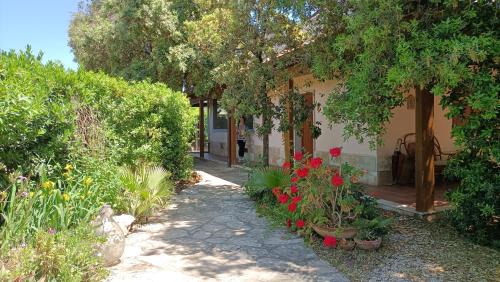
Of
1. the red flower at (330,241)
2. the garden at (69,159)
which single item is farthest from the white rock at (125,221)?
the red flower at (330,241)

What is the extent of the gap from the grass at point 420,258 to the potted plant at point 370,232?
0.29 feet

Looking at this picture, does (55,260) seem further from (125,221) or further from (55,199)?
(125,221)

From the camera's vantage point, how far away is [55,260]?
3609 millimetres

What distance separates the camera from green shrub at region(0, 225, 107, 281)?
3.40 metres

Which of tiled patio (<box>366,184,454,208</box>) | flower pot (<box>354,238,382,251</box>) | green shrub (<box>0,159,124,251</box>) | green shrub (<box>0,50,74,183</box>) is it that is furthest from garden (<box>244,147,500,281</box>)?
green shrub (<box>0,50,74,183</box>)

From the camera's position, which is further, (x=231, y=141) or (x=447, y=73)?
(x=231, y=141)

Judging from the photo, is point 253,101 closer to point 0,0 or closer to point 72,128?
point 72,128

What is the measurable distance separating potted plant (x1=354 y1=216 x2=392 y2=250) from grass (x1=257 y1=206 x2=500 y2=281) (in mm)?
87

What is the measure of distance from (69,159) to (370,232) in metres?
3.92

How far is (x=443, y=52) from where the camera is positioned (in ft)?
13.8

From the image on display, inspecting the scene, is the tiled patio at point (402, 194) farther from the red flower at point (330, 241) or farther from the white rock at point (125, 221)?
the white rock at point (125, 221)

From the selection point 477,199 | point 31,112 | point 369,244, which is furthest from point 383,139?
point 31,112

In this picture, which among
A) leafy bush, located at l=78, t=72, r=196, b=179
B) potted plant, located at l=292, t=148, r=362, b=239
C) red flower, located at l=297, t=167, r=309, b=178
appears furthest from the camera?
leafy bush, located at l=78, t=72, r=196, b=179

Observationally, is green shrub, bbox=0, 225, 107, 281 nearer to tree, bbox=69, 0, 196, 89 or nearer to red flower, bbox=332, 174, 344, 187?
red flower, bbox=332, 174, 344, 187
